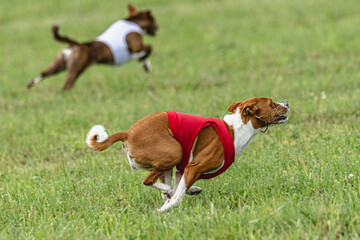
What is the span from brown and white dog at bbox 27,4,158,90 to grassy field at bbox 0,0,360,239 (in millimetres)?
458

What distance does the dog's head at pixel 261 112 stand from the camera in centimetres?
453

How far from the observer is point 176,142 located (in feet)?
14.7

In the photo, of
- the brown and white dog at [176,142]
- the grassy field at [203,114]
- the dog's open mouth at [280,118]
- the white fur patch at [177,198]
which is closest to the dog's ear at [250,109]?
the brown and white dog at [176,142]

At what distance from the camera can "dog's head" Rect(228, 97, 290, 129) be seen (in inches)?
178

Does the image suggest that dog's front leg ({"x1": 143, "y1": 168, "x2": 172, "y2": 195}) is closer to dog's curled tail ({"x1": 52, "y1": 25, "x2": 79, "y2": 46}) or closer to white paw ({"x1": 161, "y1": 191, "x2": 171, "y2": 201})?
white paw ({"x1": 161, "y1": 191, "x2": 171, "y2": 201})

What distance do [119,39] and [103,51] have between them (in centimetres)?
41

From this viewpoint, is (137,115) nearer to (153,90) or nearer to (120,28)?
(153,90)

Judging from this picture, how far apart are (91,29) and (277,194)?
39.5ft

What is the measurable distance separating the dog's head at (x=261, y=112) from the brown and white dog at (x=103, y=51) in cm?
571

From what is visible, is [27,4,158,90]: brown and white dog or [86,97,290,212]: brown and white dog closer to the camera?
[86,97,290,212]: brown and white dog

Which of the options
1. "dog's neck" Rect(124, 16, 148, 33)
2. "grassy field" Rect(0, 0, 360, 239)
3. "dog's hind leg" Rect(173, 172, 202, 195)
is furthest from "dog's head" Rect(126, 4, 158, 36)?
"dog's hind leg" Rect(173, 172, 202, 195)

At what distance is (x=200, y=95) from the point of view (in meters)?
8.87

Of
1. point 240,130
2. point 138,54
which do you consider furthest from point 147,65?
point 240,130

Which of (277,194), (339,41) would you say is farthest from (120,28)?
(277,194)
